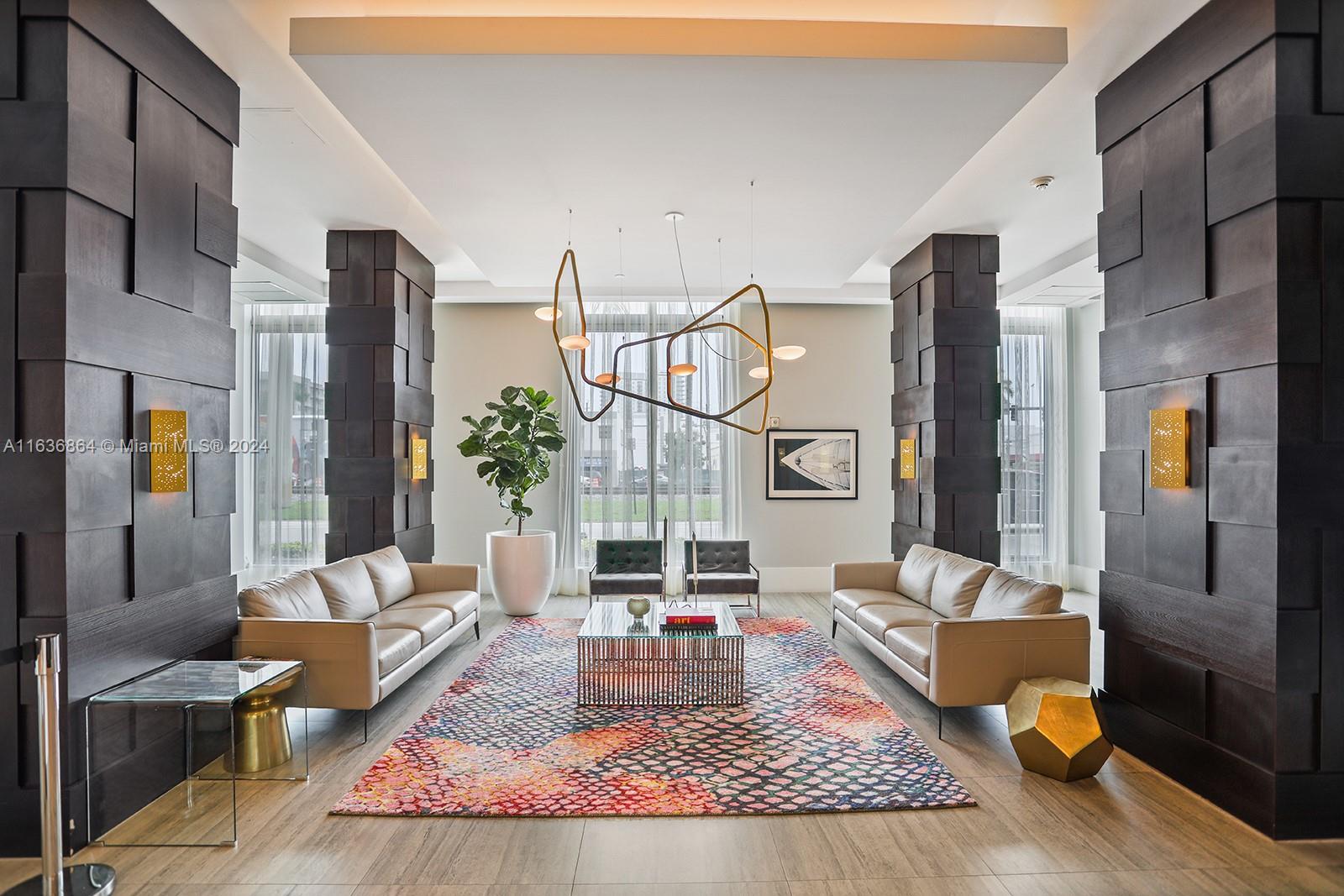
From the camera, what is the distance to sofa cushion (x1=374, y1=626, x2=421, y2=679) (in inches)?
163

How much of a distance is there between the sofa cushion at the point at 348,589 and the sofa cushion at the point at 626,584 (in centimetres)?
213

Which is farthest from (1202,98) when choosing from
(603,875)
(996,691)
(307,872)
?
(307,872)

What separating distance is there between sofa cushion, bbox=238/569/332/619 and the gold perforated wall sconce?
1.85 metres

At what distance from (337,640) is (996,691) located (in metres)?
3.46

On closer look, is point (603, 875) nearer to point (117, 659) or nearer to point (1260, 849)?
point (117, 659)

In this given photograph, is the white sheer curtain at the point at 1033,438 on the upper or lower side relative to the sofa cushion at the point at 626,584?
upper

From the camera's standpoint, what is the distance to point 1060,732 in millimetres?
3416

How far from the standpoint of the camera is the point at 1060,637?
3.95 metres

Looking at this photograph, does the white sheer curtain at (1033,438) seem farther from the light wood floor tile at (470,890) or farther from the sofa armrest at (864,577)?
the light wood floor tile at (470,890)

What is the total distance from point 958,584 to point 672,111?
3.47 metres

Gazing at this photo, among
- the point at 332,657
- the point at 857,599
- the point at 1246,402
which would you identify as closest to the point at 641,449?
the point at 857,599

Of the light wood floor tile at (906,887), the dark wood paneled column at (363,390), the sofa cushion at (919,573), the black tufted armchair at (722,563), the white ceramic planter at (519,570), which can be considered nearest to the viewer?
the light wood floor tile at (906,887)

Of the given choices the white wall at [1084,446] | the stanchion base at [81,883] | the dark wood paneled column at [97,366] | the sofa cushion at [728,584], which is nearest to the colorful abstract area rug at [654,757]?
the stanchion base at [81,883]

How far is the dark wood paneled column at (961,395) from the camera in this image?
6000 mm
